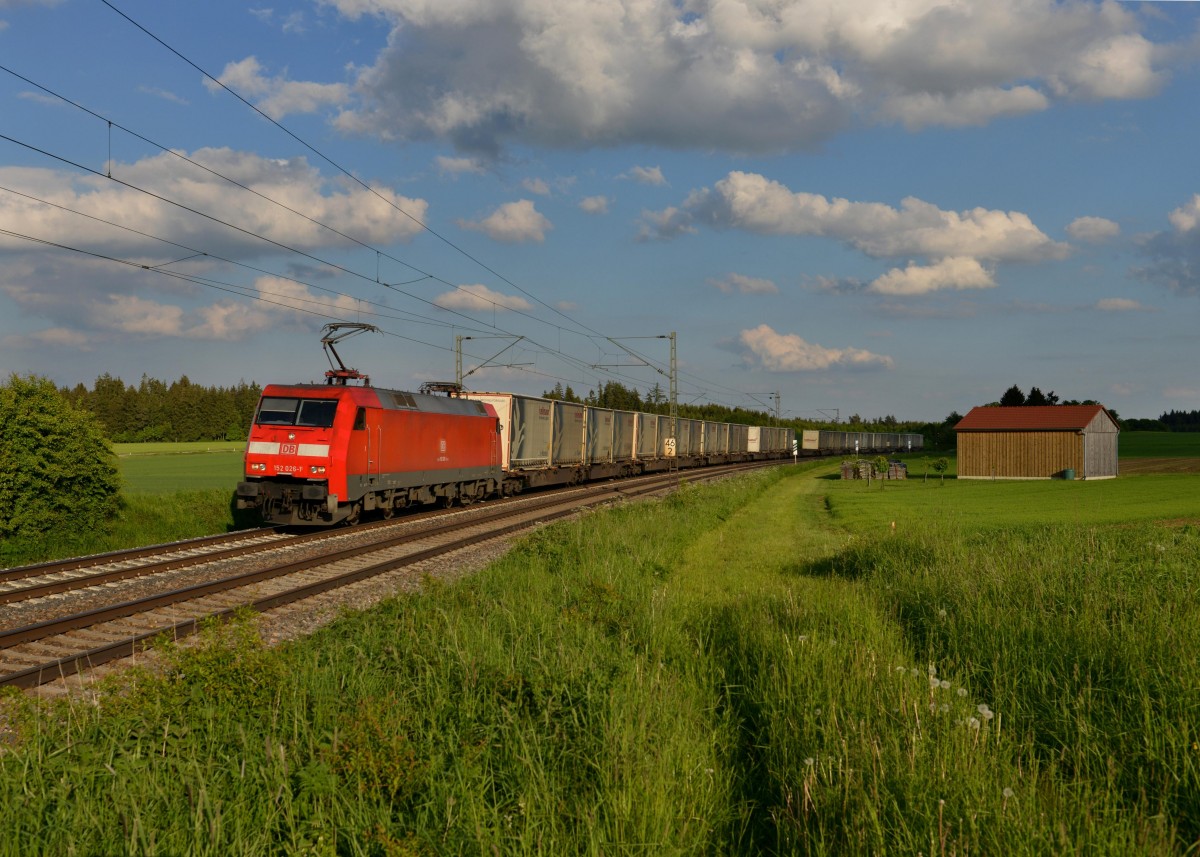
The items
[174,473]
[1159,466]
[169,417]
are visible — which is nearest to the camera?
[174,473]

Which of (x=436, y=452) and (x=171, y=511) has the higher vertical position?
(x=436, y=452)

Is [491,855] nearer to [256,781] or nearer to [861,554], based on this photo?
[256,781]

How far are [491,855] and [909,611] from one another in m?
7.67

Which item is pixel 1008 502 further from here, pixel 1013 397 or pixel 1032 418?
pixel 1013 397

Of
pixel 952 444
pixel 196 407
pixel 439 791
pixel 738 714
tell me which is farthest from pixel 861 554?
pixel 196 407

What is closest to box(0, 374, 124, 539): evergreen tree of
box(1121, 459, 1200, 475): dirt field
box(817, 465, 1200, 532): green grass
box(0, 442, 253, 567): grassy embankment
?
box(0, 442, 253, 567): grassy embankment

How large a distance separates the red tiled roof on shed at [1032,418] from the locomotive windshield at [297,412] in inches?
1610

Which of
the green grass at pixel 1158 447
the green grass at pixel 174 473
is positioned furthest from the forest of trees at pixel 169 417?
the green grass at pixel 1158 447

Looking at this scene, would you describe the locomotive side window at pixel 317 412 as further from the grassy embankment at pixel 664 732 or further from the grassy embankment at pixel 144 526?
the grassy embankment at pixel 664 732

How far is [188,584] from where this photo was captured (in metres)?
14.6

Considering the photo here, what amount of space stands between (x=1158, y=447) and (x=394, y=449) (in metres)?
99.4

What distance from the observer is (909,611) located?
10797 millimetres

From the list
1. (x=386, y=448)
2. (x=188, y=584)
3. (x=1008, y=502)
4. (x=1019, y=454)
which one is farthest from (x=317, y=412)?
(x=1019, y=454)

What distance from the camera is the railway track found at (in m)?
10.3
